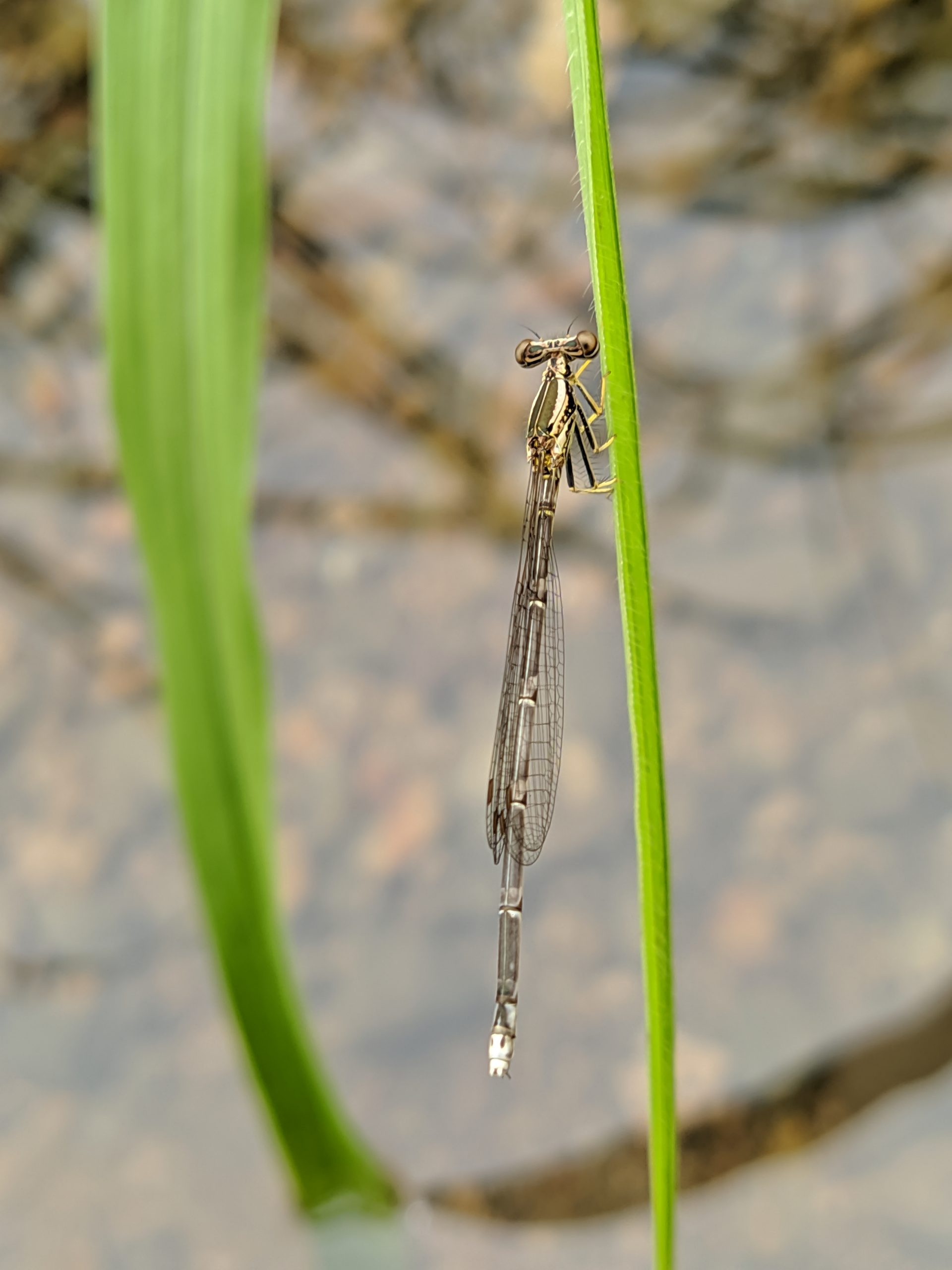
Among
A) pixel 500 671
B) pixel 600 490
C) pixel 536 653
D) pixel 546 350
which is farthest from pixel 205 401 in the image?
pixel 500 671

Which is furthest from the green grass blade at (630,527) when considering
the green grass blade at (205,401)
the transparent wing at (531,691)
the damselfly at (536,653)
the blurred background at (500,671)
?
the blurred background at (500,671)

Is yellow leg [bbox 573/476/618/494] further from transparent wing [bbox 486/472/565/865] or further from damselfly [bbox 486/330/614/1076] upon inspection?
transparent wing [bbox 486/472/565/865]

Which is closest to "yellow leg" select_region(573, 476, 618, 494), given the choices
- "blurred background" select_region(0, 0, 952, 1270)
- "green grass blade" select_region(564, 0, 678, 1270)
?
"green grass blade" select_region(564, 0, 678, 1270)

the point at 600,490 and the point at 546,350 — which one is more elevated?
the point at 546,350

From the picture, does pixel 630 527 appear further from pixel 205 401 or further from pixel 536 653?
pixel 536 653

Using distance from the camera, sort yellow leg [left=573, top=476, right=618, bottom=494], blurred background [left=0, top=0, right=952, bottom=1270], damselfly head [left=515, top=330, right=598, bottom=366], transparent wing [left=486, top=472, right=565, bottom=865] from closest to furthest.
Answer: yellow leg [left=573, top=476, right=618, bottom=494], damselfly head [left=515, top=330, right=598, bottom=366], transparent wing [left=486, top=472, right=565, bottom=865], blurred background [left=0, top=0, right=952, bottom=1270]
